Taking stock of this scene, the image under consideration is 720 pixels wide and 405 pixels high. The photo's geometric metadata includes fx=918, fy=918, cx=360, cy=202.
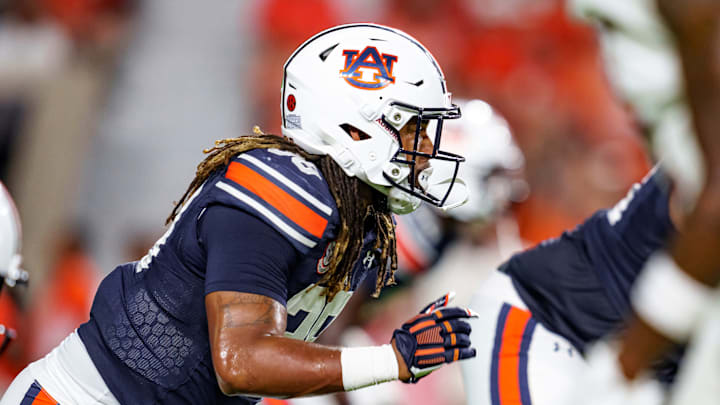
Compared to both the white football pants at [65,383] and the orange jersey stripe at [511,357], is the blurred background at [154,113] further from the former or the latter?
the white football pants at [65,383]

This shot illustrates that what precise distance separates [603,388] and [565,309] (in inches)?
49.8

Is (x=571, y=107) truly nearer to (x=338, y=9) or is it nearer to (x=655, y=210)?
(x=338, y=9)

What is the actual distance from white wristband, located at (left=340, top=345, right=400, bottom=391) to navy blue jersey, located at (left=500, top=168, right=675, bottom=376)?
0.94 meters

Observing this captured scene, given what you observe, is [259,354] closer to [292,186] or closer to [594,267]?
[292,186]

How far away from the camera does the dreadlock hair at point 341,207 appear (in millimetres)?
2170

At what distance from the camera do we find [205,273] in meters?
2.08

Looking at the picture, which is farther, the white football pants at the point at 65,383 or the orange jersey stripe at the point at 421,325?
the white football pants at the point at 65,383

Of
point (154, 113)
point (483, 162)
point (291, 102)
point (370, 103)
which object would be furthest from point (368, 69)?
point (154, 113)

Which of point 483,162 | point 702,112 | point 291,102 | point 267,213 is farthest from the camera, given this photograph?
point 483,162

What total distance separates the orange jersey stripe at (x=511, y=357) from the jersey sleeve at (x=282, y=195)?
92cm

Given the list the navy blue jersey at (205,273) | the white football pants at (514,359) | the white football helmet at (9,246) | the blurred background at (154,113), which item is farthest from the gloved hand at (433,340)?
the blurred background at (154,113)

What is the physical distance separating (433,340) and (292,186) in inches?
18.3

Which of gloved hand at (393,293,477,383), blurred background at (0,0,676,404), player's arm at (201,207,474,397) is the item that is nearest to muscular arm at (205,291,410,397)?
player's arm at (201,207,474,397)

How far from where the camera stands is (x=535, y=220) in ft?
24.0
